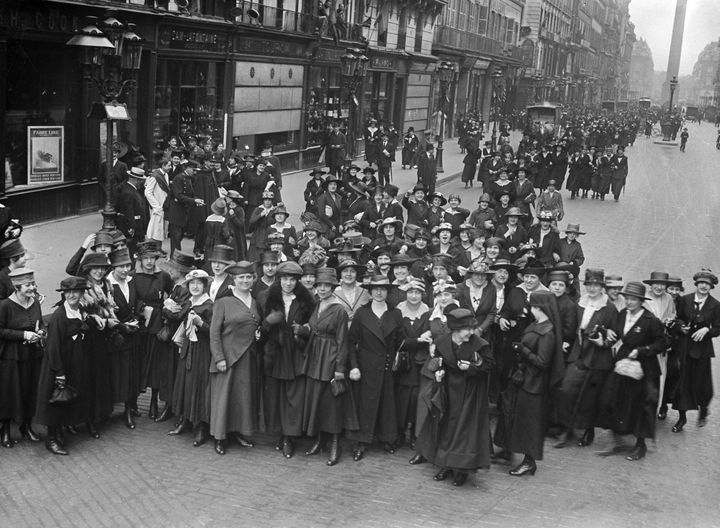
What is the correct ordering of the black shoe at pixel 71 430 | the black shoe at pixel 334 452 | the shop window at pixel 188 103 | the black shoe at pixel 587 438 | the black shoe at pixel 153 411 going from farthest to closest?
the shop window at pixel 188 103, the black shoe at pixel 153 411, the black shoe at pixel 587 438, the black shoe at pixel 71 430, the black shoe at pixel 334 452

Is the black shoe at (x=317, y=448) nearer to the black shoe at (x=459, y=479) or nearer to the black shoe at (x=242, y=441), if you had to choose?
the black shoe at (x=242, y=441)

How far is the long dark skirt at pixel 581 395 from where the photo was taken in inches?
336

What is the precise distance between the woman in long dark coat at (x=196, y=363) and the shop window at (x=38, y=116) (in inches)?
360

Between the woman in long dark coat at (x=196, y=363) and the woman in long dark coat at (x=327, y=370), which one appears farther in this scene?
the woman in long dark coat at (x=196, y=363)

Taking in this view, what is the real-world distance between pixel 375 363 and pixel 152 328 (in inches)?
84.9

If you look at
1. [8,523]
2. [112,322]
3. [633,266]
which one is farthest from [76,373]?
[633,266]

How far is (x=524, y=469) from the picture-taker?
791 centimetres

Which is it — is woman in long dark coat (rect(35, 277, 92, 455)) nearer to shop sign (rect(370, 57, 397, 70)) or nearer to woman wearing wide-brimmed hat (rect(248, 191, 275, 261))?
woman wearing wide-brimmed hat (rect(248, 191, 275, 261))

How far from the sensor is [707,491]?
7766 mm

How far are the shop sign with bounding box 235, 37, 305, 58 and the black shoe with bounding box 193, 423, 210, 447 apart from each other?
16.7 metres

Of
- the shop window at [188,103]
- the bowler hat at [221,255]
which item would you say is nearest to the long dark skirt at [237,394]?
the bowler hat at [221,255]

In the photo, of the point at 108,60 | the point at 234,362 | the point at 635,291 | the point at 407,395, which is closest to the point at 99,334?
the point at 234,362

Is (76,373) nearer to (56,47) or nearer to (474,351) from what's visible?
(474,351)

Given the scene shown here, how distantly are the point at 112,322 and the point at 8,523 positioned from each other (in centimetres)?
217
